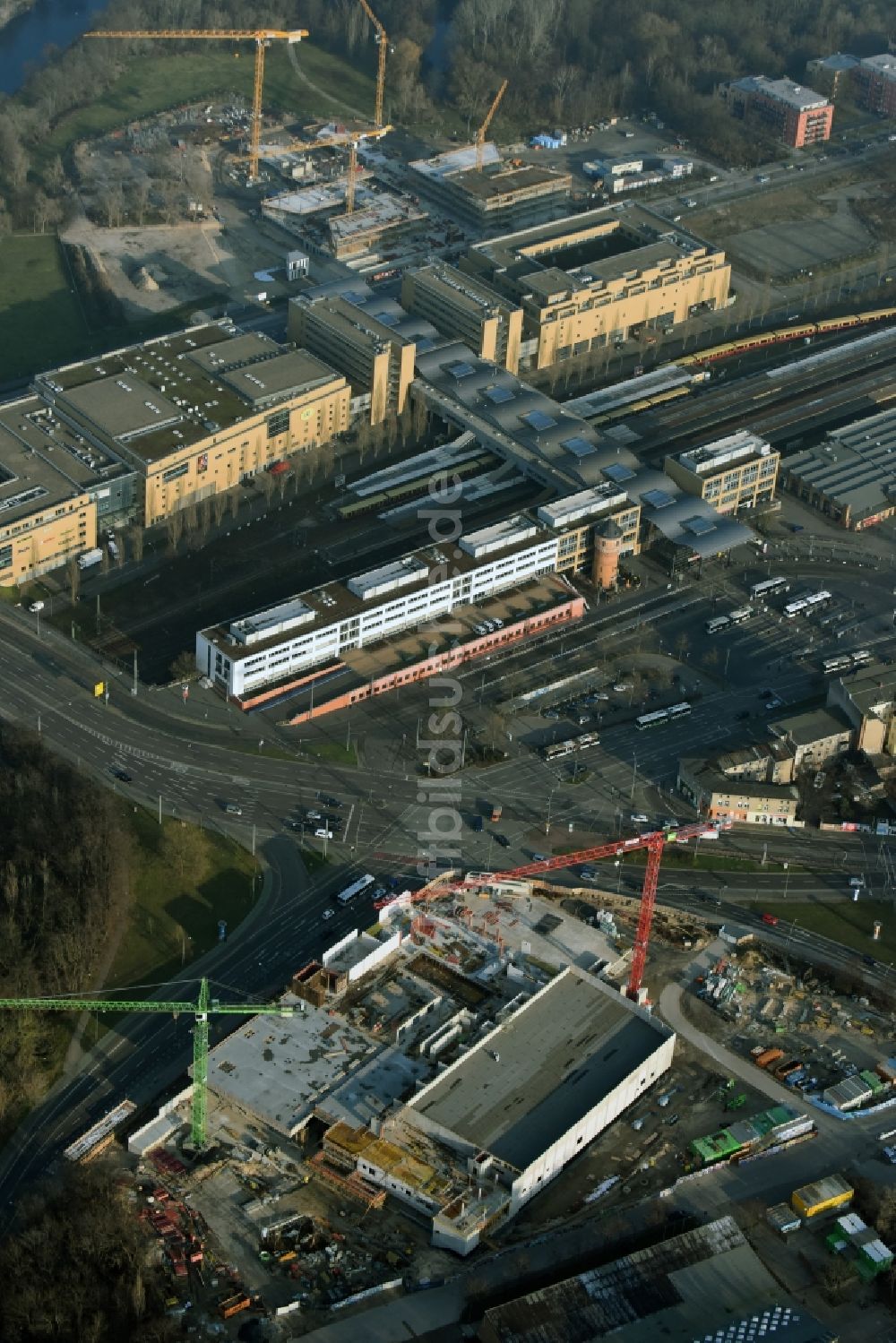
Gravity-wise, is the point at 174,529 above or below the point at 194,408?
below

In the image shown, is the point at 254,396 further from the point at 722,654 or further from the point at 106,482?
the point at 722,654

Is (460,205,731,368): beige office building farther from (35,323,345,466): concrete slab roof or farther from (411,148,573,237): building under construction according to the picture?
(35,323,345,466): concrete slab roof

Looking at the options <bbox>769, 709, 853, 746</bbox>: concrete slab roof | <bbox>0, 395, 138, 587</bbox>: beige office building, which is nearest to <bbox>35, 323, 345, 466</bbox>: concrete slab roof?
<bbox>0, 395, 138, 587</bbox>: beige office building

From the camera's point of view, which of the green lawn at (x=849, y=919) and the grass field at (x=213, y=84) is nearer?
the green lawn at (x=849, y=919)

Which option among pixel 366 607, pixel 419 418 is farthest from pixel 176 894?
pixel 419 418

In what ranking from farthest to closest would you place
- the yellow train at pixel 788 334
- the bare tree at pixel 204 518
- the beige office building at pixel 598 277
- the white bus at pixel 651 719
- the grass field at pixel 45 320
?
the yellow train at pixel 788 334, the beige office building at pixel 598 277, the grass field at pixel 45 320, the bare tree at pixel 204 518, the white bus at pixel 651 719

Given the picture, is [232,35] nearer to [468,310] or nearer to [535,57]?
[535,57]

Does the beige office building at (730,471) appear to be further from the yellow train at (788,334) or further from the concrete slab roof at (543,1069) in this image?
the concrete slab roof at (543,1069)

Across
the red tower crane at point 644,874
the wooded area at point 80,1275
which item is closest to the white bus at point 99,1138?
the wooded area at point 80,1275
